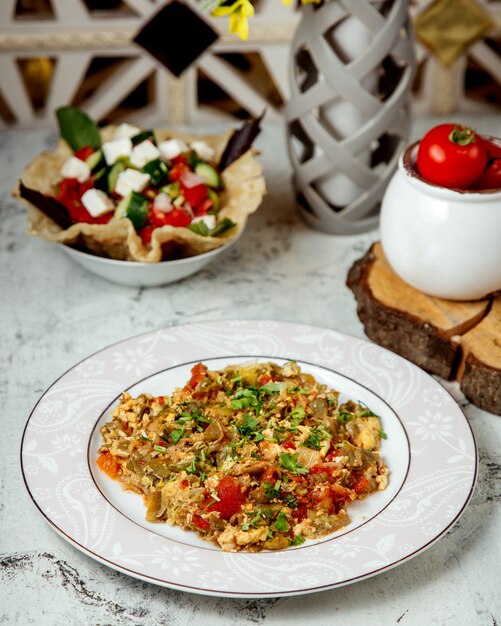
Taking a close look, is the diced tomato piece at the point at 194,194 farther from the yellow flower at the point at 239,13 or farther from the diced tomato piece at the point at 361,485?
the diced tomato piece at the point at 361,485

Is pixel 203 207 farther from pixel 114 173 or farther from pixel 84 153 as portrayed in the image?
pixel 84 153

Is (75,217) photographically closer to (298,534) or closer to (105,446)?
(105,446)

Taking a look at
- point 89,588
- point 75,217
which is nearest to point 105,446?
point 89,588

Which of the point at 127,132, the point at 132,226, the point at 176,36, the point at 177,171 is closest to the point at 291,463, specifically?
the point at 132,226

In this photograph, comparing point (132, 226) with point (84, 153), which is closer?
point (132, 226)

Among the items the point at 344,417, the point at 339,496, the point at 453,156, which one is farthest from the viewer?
the point at 453,156

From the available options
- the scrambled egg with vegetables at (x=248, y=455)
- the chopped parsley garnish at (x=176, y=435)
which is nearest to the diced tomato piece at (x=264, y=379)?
the scrambled egg with vegetables at (x=248, y=455)
